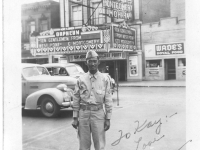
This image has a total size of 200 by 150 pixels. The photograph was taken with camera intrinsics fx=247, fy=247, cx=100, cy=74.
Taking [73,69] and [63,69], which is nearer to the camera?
[63,69]

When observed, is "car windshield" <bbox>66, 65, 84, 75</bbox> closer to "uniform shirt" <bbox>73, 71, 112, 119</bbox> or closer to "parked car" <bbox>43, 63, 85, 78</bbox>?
"parked car" <bbox>43, 63, 85, 78</bbox>

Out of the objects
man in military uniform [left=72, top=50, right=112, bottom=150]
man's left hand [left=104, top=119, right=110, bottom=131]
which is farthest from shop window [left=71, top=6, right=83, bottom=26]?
man's left hand [left=104, top=119, right=110, bottom=131]

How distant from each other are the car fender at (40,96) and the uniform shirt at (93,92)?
365 cm

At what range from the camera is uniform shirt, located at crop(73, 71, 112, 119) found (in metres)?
3.71

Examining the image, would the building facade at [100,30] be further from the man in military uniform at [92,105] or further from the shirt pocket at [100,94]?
the shirt pocket at [100,94]

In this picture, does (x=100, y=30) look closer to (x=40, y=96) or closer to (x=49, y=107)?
(x=40, y=96)

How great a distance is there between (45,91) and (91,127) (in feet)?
13.2

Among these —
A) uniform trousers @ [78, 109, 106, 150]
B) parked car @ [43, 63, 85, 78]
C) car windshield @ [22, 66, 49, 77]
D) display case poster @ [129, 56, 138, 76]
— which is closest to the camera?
uniform trousers @ [78, 109, 106, 150]

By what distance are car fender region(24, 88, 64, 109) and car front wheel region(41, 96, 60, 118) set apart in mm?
159

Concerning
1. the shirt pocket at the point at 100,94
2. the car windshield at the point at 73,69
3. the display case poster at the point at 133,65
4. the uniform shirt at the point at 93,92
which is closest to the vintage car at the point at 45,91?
the car windshield at the point at 73,69

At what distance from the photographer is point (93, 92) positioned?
3.73 metres

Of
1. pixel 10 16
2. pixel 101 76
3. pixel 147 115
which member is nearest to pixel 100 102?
pixel 101 76

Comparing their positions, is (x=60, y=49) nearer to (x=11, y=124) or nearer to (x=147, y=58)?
(x=11, y=124)

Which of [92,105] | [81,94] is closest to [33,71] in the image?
[81,94]
